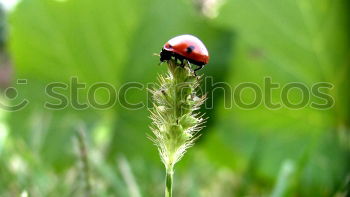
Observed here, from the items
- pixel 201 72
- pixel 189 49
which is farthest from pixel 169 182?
pixel 201 72

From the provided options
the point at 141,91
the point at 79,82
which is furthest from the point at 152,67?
the point at 79,82

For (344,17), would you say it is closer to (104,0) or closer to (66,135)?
(104,0)

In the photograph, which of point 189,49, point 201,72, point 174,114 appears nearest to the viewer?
point 174,114

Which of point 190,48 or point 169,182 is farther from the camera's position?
point 190,48

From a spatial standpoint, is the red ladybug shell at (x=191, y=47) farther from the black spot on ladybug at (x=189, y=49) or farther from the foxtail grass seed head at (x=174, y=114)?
the foxtail grass seed head at (x=174, y=114)

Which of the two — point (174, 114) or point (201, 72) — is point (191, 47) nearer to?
point (174, 114)

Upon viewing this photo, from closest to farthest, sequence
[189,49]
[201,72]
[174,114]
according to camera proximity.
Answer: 1. [174,114]
2. [189,49]
3. [201,72]
